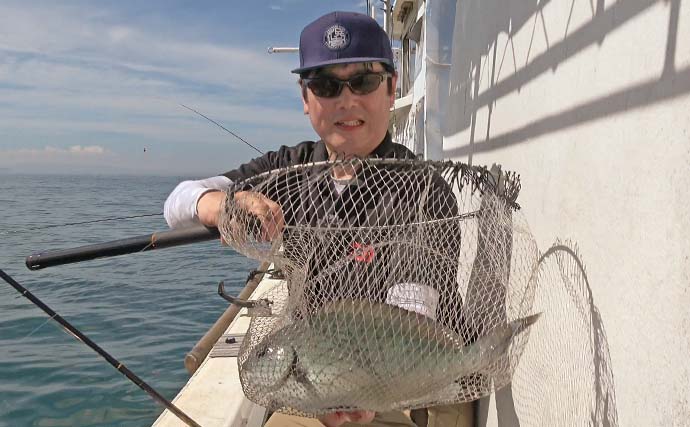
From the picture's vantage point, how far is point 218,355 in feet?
14.8

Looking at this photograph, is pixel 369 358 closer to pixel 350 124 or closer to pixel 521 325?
pixel 521 325

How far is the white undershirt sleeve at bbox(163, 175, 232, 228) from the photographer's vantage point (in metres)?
2.01

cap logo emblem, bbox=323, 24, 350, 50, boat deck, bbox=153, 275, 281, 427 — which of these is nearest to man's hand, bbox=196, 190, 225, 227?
cap logo emblem, bbox=323, 24, 350, 50

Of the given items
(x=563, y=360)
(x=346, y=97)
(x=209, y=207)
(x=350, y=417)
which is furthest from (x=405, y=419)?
(x=346, y=97)

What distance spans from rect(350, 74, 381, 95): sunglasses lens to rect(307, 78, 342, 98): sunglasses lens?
6 centimetres

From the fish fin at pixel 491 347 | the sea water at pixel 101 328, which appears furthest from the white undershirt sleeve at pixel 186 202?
the sea water at pixel 101 328

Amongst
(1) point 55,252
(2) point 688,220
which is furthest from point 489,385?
(1) point 55,252

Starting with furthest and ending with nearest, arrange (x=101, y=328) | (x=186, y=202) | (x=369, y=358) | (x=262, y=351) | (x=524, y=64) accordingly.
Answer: (x=101, y=328) → (x=524, y=64) → (x=186, y=202) → (x=262, y=351) → (x=369, y=358)

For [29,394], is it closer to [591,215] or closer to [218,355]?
[218,355]

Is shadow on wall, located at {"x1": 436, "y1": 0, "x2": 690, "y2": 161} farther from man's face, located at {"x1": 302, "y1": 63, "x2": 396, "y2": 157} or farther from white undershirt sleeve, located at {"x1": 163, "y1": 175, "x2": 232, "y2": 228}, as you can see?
white undershirt sleeve, located at {"x1": 163, "y1": 175, "x2": 232, "y2": 228}

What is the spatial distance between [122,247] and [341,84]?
1088mm

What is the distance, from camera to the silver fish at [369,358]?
161 cm

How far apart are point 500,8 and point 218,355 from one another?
343 centimetres

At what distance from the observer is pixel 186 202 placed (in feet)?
6.65
